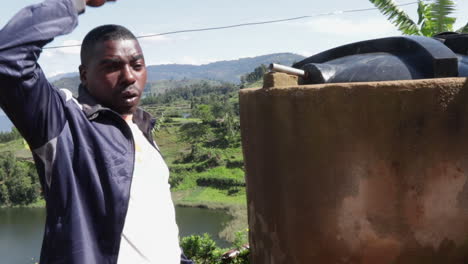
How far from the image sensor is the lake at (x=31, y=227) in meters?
28.5

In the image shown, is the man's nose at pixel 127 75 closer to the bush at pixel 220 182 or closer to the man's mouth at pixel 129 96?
the man's mouth at pixel 129 96

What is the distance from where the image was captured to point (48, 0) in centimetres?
129

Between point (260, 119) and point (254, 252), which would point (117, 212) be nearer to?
point (260, 119)

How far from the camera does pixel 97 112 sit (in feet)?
4.59

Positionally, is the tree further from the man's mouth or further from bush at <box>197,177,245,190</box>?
bush at <box>197,177,245,190</box>

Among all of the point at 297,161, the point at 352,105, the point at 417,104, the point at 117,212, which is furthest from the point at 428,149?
the point at 117,212

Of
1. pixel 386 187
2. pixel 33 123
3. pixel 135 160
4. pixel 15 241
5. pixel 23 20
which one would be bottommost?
pixel 15 241

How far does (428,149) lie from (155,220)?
114cm

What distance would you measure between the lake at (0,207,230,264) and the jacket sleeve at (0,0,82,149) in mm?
24742

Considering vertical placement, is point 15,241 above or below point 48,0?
below

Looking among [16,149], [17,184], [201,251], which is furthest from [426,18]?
[16,149]

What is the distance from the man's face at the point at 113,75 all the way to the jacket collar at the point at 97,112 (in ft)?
0.09

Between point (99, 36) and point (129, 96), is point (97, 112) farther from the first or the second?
point (99, 36)

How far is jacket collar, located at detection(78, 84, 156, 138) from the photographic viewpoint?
4.55ft
